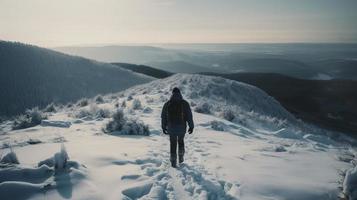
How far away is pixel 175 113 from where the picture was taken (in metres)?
8.16

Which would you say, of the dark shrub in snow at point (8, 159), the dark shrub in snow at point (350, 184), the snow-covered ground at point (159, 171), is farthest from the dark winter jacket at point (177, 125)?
the dark shrub in snow at point (350, 184)

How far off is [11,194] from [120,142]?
490 cm

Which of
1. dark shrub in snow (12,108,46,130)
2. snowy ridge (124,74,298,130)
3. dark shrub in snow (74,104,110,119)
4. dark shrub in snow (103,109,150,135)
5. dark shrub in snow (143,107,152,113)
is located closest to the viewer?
dark shrub in snow (103,109,150,135)

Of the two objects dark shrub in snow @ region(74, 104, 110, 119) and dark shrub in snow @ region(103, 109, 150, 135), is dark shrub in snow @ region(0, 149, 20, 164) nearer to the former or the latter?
dark shrub in snow @ region(103, 109, 150, 135)

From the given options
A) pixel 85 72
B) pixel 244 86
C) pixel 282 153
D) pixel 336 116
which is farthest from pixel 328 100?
pixel 282 153

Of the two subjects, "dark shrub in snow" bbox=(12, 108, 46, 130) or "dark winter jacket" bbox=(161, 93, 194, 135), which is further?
"dark shrub in snow" bbox=(12, 108, 46, 130)

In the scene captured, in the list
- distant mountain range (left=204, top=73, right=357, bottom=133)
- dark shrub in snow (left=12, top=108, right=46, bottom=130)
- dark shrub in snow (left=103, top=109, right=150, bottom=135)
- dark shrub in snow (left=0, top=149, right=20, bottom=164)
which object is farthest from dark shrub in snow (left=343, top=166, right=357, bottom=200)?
distant mountain range (left=204, top=73, right=357, bottom=133)

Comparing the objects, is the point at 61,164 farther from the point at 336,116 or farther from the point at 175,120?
the point at 336,116

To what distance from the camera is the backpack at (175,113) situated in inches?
321

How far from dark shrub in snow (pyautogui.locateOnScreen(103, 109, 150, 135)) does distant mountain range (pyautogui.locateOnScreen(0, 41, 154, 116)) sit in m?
27.7

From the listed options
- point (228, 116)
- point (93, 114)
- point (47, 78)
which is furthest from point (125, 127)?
point (47, 78)

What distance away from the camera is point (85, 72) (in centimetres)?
5578

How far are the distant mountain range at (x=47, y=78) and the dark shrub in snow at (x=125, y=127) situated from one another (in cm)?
2768

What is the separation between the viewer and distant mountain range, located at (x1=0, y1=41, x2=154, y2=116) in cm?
4038
